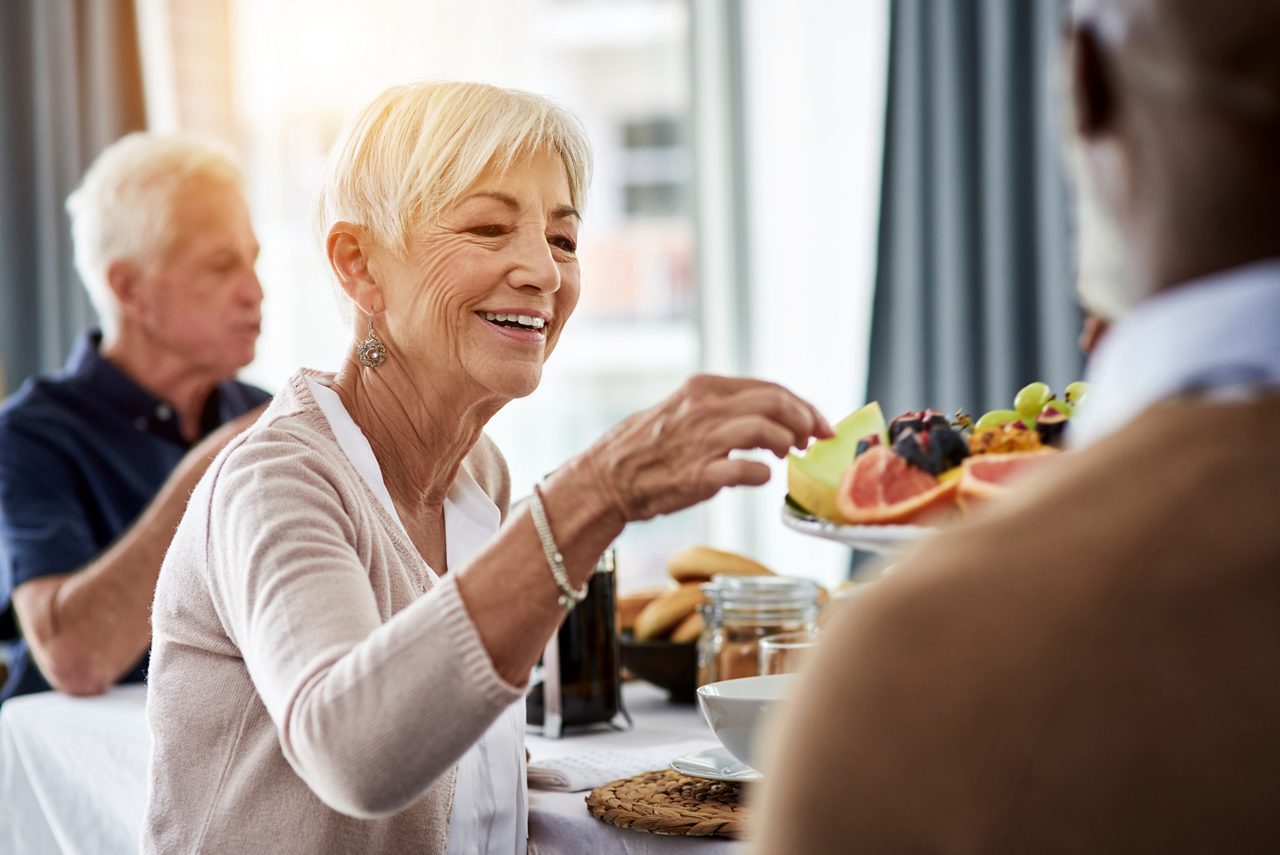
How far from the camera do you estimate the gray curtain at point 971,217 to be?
116 inches

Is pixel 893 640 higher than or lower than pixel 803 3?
lower

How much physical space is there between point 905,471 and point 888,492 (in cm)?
3

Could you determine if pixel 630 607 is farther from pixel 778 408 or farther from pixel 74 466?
pixel 74 466

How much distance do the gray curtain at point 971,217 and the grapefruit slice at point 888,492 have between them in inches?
81.5

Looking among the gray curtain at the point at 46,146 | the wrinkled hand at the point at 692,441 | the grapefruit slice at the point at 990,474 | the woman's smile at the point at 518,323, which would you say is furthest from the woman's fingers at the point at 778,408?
the gray curtain at the point at 46,146

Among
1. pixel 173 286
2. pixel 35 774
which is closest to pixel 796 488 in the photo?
pixel 35 774

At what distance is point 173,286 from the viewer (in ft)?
7.95

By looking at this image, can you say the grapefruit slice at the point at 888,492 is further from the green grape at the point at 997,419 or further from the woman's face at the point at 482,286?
the woman's face at the point at 482,286

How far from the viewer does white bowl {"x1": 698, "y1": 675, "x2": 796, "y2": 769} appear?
3.51 ft

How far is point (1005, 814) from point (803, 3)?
3.12 meters

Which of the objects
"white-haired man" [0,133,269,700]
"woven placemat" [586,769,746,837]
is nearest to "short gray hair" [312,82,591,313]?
"woven placemat" [586,769,746,837]

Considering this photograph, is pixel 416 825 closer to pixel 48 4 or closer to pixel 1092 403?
pixel 1092 403

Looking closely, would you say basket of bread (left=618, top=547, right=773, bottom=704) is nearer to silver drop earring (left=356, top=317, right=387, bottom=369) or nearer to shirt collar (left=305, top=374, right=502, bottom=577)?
shirt collar (left=305, top=374, right=502, bottom=577)

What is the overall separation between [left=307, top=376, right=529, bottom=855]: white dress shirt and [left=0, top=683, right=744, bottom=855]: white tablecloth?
0.21 metres
